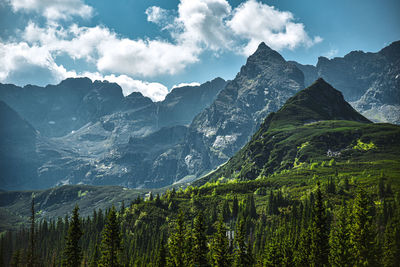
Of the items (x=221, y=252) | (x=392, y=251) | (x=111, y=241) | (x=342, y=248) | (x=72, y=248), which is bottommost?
(x=392, y=251)

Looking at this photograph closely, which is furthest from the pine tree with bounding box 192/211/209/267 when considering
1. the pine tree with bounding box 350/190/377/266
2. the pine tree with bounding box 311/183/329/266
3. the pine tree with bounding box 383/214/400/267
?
the pine tree with bounding box 383/214/400/267

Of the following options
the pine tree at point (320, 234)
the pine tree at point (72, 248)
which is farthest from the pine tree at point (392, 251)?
the pine tree at point (72, 248)

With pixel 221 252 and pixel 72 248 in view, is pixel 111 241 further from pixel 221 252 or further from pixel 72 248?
pixel 221 252

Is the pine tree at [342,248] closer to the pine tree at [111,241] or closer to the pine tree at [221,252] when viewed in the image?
the pine tree at [221,252]

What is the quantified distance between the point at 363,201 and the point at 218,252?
32.4 m

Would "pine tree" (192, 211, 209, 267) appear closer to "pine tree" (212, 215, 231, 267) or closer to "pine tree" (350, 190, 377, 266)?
"pine tree" (212, 215, 231, 267)

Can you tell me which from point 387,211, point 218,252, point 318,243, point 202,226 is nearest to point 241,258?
point 218,252

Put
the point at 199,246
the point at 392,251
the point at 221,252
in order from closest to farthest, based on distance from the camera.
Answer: the point at 221,252 < the point at 199,246 < the point at 392,251

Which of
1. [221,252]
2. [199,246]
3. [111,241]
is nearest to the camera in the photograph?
[111,241]

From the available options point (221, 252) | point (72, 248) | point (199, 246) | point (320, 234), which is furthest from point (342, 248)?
point (72, 248)

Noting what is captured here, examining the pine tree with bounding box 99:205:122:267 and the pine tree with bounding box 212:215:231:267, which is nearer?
the pine tree with bounding box 99:205:122:267

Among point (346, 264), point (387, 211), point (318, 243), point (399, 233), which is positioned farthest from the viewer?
point (387, 211)

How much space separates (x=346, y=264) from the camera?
7225 centimetres

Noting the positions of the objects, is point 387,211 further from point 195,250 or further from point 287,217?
point 195,250
